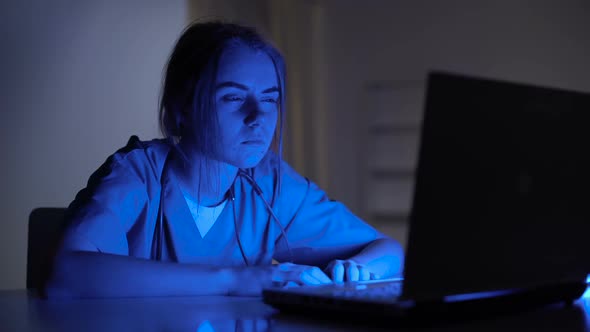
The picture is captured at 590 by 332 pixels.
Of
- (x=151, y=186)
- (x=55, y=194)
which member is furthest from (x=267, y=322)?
(x=55, y=194)

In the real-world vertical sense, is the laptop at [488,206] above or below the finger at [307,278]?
above

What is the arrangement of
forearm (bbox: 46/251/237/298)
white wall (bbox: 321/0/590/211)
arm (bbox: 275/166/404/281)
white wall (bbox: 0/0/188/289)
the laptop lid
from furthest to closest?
white wall (bbox: 321/0/590/211), white wall (bbox: 0/0/188/289), arm (bbox: 275/166/404/281), forearm (bbox: 46/251/237/298), the laptop lid

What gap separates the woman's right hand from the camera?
0.94m

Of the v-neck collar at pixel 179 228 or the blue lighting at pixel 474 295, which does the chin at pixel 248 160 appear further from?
the blue lighting at pixel 474 295

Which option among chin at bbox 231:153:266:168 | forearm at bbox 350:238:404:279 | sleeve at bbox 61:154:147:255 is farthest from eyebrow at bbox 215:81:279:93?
forearm at bbox 350:238:404:279

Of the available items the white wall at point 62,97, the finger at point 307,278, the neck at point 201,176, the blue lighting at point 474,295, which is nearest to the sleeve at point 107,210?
the neck at point 201,176

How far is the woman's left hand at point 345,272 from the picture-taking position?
103cm

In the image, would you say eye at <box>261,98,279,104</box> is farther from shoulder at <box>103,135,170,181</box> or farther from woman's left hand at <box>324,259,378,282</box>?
woman's left hand at <box>324,259,378,282</box>

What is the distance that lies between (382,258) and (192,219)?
365 mm

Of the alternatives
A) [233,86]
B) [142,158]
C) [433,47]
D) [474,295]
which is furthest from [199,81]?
[433,47]

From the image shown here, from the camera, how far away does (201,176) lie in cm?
131

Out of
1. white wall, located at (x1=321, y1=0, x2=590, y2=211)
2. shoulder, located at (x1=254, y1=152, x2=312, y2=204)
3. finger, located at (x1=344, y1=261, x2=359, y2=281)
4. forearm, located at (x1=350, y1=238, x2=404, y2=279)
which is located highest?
white wall, located at (x1=321, y1=0, x2=590, y2=211)

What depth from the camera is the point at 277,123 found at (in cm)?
137

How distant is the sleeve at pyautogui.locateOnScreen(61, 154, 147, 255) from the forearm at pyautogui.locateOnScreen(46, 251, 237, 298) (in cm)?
5
